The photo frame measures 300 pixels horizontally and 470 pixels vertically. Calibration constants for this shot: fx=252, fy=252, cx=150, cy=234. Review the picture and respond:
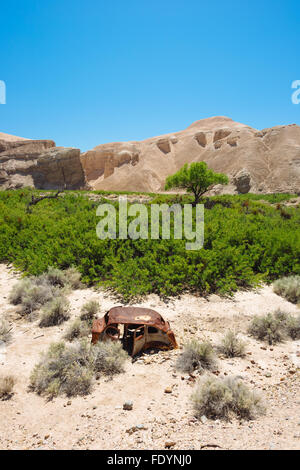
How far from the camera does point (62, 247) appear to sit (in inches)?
345

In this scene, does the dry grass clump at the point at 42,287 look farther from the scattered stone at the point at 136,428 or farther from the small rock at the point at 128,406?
the scattered stone at the point at 136,428

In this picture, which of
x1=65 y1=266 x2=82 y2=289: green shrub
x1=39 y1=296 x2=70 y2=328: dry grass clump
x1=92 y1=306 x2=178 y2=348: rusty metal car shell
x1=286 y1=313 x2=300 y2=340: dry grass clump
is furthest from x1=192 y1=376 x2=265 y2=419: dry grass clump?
x1=65 y1=266 x2=82 y2=289: green shrub

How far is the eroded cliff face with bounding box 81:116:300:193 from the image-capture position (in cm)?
4947

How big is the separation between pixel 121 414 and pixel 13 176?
161 feet

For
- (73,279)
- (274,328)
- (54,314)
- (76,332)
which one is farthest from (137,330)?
(73,279)

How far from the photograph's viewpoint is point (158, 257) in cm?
812

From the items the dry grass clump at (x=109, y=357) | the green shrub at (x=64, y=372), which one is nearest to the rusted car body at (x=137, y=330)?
the dry grass clump at (x=109, y=357)

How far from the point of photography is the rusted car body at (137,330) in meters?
4.18

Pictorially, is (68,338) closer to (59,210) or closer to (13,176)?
(59,210)

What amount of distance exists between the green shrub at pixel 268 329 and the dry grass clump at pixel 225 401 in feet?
5.95

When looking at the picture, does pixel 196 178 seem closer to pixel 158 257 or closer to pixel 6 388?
pixel 158 257

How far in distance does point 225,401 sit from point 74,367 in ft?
6.92

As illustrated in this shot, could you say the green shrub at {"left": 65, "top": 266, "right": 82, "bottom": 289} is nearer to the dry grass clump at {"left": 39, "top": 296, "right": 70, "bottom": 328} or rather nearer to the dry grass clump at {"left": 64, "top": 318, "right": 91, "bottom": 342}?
the dry grass clump at {"left": 39, "top": 296, "right": 70, "bottom": 328}
